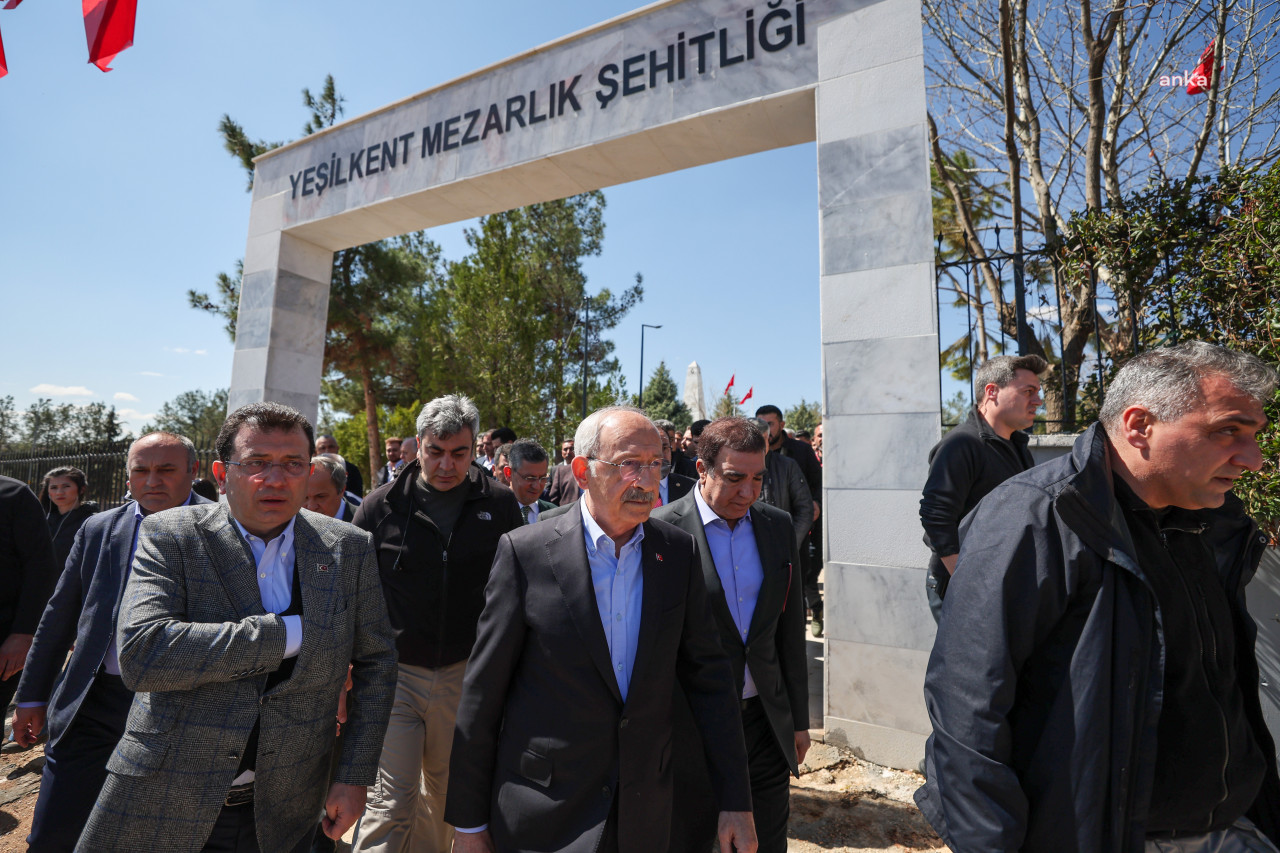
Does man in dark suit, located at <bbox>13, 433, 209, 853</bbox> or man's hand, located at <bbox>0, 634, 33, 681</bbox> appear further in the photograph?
man's hand, located at <bbox>0, 634, 33, 681</bbox>

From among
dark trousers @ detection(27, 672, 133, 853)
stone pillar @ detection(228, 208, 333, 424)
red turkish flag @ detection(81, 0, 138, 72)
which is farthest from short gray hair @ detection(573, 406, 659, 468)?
stone pillar @ detection(228, 208, 333, 424)

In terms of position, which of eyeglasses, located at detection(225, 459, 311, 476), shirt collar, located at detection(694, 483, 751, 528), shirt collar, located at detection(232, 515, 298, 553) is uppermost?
eyeglasses, located at detection(225, 459, 311, 476)

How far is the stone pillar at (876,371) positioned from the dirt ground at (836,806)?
164 mm

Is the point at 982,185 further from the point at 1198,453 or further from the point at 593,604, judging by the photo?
the point at 593,604

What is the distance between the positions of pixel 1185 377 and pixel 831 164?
3.50m

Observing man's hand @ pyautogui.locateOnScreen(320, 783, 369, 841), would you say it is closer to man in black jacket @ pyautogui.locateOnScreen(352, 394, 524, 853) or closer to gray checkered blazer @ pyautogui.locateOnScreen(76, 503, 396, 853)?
gray checkered blazer @ pyautogui.locateOnScreen(76, 503, 396, 853)

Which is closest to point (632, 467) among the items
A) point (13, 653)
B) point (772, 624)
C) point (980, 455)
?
point (772, 624)

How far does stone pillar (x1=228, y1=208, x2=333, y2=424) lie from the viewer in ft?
25.2

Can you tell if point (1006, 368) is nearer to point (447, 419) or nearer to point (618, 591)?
point (618, 591)

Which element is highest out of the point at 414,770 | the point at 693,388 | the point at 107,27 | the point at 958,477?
the point at 693,388

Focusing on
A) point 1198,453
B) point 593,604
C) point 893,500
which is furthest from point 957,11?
point 593,604

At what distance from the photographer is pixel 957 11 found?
336 inches

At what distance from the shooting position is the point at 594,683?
1.92 m

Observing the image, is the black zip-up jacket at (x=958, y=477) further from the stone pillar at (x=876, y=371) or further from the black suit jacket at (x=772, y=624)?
the black suit jacket at (x=772, y=624)
